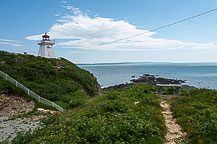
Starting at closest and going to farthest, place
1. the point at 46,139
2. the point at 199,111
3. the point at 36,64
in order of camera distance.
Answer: the point at 46,139
the point at 199,111
the point at 36,64

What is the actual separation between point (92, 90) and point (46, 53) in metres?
16.2

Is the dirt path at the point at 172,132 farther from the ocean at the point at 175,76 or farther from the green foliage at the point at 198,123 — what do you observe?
the ocean at the point at 175,76

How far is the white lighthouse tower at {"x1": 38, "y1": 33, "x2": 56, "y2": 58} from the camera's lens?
33.0 m

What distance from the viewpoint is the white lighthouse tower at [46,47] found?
1298 inches

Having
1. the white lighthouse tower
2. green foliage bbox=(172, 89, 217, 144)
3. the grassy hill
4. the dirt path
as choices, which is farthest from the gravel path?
the white lighthouse tower

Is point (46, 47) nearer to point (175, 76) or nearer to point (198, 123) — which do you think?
point (198, 123)

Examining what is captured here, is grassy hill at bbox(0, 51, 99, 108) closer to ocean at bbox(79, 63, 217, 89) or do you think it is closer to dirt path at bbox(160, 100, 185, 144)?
dirt path at bbox(160, 100, 185, 144)

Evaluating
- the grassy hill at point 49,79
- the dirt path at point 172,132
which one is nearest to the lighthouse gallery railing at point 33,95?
the grassy hill at point 49,79

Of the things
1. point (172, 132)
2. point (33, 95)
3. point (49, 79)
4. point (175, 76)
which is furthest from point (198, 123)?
point (175, 76)

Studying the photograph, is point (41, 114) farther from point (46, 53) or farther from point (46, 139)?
point (46, 53)

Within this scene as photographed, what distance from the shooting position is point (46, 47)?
33.1m

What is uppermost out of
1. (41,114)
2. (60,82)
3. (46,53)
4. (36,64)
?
(46,53)

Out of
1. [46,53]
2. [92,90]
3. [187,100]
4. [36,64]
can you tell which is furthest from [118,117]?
[46,53]

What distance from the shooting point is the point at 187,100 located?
8.72m
